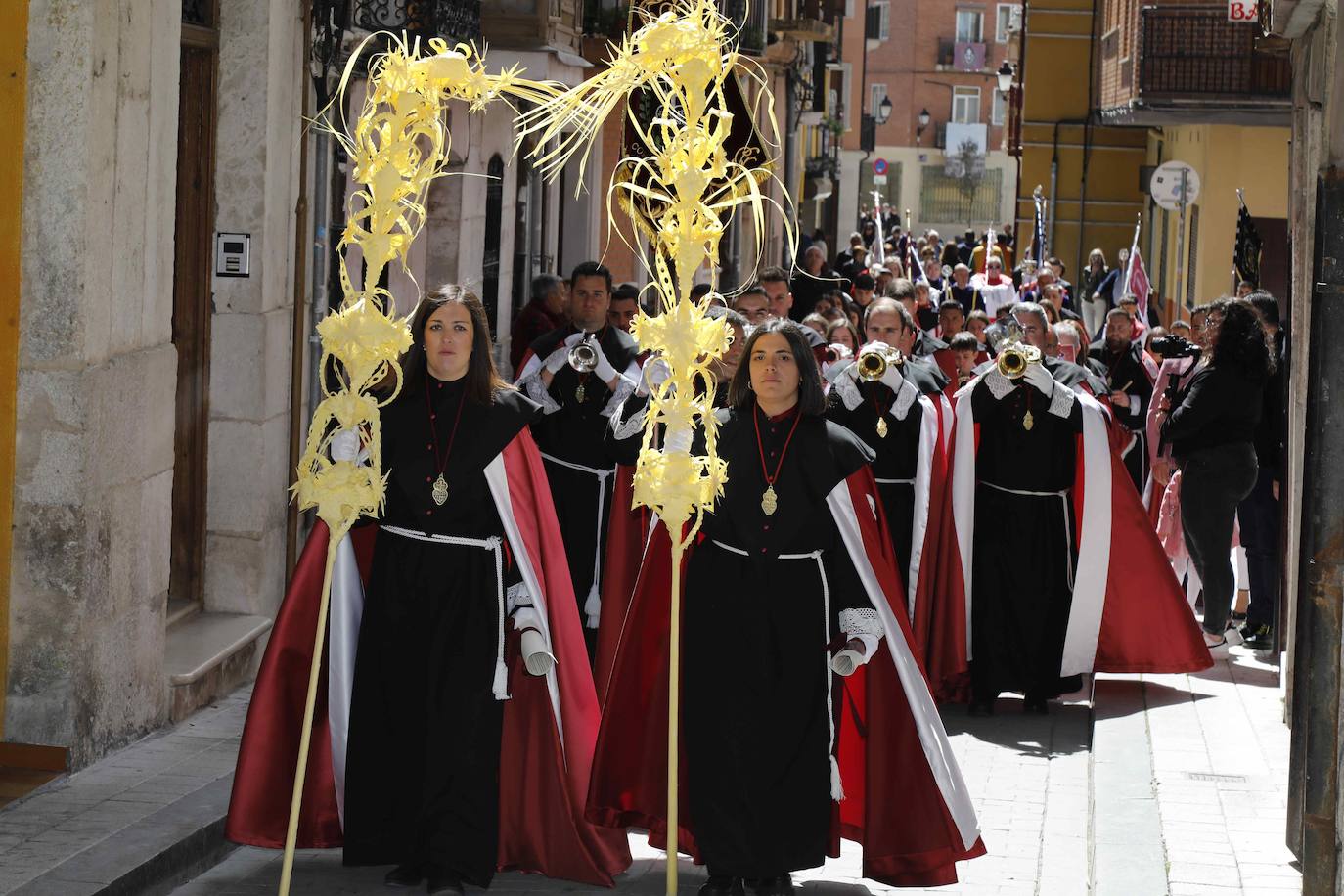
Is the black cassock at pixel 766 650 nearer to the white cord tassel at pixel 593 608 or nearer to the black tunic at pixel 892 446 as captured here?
the white cord tassel at pixel 593 608

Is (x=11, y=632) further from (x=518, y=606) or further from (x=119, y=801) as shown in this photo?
(x=518, y=606)

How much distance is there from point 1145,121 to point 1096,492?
650 inches

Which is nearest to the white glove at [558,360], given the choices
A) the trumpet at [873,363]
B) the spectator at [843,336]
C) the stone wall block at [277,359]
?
the stone wall block at [277,359]

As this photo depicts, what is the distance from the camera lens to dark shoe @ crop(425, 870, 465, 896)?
700 cm

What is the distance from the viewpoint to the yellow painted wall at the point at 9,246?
8.09 m

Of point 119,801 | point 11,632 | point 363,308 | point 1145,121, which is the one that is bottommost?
point 119,801

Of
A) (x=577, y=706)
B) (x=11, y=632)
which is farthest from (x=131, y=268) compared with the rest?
(x=577, y=706)

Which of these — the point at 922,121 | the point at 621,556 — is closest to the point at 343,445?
the point at 621,556

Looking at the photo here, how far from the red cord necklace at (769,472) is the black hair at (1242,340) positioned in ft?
14.8

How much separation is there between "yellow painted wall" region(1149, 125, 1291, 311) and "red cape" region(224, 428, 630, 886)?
61.4ft

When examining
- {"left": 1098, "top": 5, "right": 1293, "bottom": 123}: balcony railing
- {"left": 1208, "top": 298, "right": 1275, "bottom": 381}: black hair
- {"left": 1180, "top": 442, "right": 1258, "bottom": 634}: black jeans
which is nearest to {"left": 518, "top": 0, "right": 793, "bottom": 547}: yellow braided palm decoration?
{"left": 1208, "top": 298, "right": 1275, "bottom": 381}: black hair

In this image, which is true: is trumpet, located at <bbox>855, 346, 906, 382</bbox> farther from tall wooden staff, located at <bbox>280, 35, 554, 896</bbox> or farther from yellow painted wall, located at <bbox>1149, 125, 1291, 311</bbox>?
yellow painted wall, located at <bbox>1149, 125, 1291, 311</bbox>

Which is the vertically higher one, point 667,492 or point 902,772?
point 667,492

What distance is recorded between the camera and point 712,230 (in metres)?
6.80
